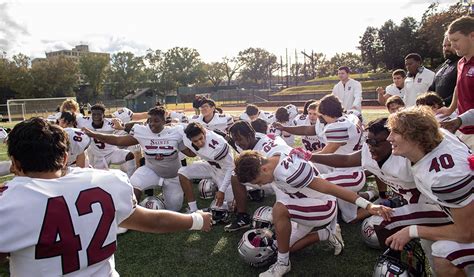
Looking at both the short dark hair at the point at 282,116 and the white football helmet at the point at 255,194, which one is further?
the short dark hair at the point at 282,116

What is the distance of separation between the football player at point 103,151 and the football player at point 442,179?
19.4 ft

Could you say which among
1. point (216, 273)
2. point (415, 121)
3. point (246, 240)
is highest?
point (415, 121)

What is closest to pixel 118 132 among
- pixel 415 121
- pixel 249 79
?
pixel 415 121

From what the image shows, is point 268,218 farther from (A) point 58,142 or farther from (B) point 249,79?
(B) point 249,79

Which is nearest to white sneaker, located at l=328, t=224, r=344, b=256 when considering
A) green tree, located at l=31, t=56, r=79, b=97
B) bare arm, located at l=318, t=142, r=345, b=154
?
bare arm, located at l=318, t=142, r=345, b=154

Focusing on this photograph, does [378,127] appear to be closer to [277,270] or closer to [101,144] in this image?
[277,270]

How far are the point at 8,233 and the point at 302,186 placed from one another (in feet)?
7.79

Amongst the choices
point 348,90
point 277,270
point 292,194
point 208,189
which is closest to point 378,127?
point 292,194

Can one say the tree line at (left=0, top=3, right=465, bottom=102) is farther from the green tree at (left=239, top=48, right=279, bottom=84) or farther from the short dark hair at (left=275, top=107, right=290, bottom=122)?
the short dark hair at (left=275, top=107, right=290, bottom=122)

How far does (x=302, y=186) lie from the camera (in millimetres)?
3436

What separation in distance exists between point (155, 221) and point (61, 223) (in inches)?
24.9

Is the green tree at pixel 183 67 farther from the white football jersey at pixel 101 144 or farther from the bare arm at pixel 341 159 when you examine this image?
the bare arm at pixel 341 159

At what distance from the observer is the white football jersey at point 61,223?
5.93ft

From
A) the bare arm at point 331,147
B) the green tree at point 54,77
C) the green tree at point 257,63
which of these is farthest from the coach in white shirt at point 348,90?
the green tree at point 257,63
